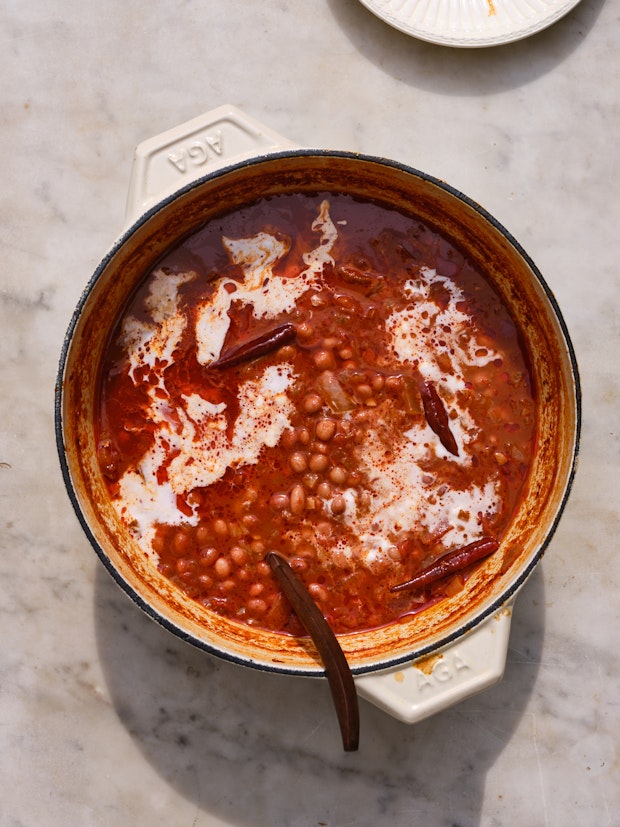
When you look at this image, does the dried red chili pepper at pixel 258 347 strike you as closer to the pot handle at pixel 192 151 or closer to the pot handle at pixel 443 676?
the pot handle at pixel 192 151

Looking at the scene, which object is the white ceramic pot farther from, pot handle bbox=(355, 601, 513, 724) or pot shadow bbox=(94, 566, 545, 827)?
pot shadow bbox=(94, 566, 545, 827)

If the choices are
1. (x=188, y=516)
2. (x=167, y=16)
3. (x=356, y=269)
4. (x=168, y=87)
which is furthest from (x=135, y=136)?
(x=188, y=516)

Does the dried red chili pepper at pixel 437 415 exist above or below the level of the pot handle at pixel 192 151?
below

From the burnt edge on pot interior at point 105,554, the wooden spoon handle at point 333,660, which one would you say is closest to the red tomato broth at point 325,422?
the wooden spoon handle at point 333,660

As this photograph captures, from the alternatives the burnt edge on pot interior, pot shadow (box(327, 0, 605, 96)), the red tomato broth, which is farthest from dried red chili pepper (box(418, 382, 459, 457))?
pot shadow (box(327, 0, 605, 96))

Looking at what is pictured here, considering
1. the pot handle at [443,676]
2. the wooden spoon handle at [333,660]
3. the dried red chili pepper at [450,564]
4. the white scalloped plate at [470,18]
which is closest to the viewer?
the wooden spoon handle at [333,660]

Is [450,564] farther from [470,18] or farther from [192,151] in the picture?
[470,18]

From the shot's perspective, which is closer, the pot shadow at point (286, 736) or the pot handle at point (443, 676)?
the pot handle at point (443, 676)
